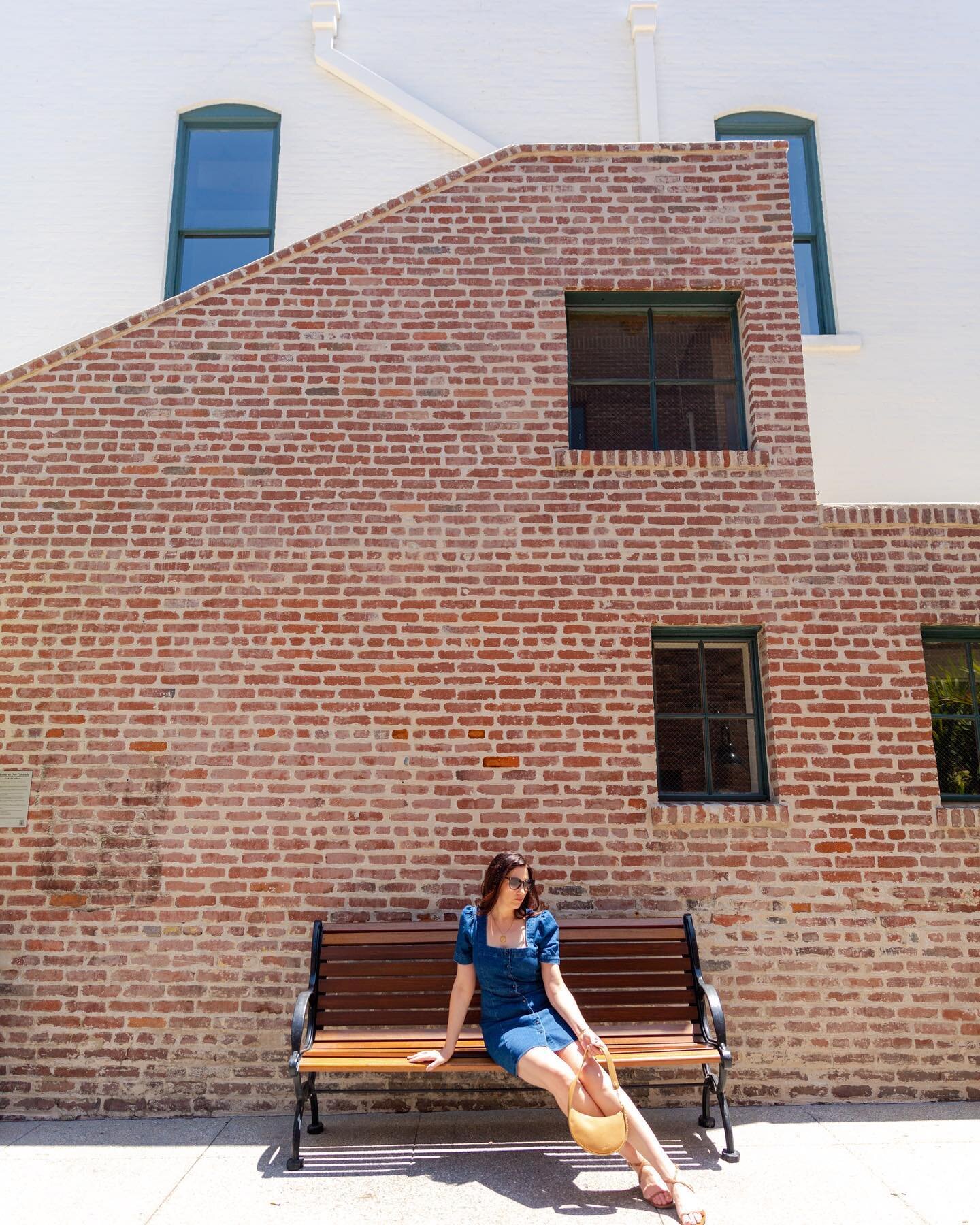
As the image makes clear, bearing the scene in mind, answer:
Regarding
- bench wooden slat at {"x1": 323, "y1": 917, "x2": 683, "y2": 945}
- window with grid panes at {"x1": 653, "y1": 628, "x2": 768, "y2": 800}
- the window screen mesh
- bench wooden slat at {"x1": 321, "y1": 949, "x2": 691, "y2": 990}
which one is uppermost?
the window screen mesh

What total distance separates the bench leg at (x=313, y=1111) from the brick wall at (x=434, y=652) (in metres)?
0.40

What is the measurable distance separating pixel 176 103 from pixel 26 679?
6.88m

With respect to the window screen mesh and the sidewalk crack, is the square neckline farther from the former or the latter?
the window screen mesh

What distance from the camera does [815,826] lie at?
5.43 metres

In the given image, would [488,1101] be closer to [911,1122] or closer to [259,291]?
[911,1122]

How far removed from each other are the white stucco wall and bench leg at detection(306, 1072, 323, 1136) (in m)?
6.69

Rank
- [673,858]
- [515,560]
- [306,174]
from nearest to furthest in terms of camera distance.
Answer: [673,858] < [515,560] < [306,174]

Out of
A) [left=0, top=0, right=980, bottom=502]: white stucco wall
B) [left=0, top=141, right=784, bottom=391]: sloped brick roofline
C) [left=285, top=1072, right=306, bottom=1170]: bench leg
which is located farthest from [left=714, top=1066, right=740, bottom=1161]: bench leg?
[left=0, top=141, right=784, bottom=391]: sloped brick roofline

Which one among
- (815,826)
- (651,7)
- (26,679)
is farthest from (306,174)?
(815,826)

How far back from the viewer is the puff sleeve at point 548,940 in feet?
14.7

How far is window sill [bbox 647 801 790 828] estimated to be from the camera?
17.7 feet

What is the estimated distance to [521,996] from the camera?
14.5 feet

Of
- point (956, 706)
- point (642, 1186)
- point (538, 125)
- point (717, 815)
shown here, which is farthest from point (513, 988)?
point (538, 125)

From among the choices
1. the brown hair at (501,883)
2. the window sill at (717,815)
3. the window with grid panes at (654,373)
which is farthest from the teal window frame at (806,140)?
the brown hair at (501,883)
